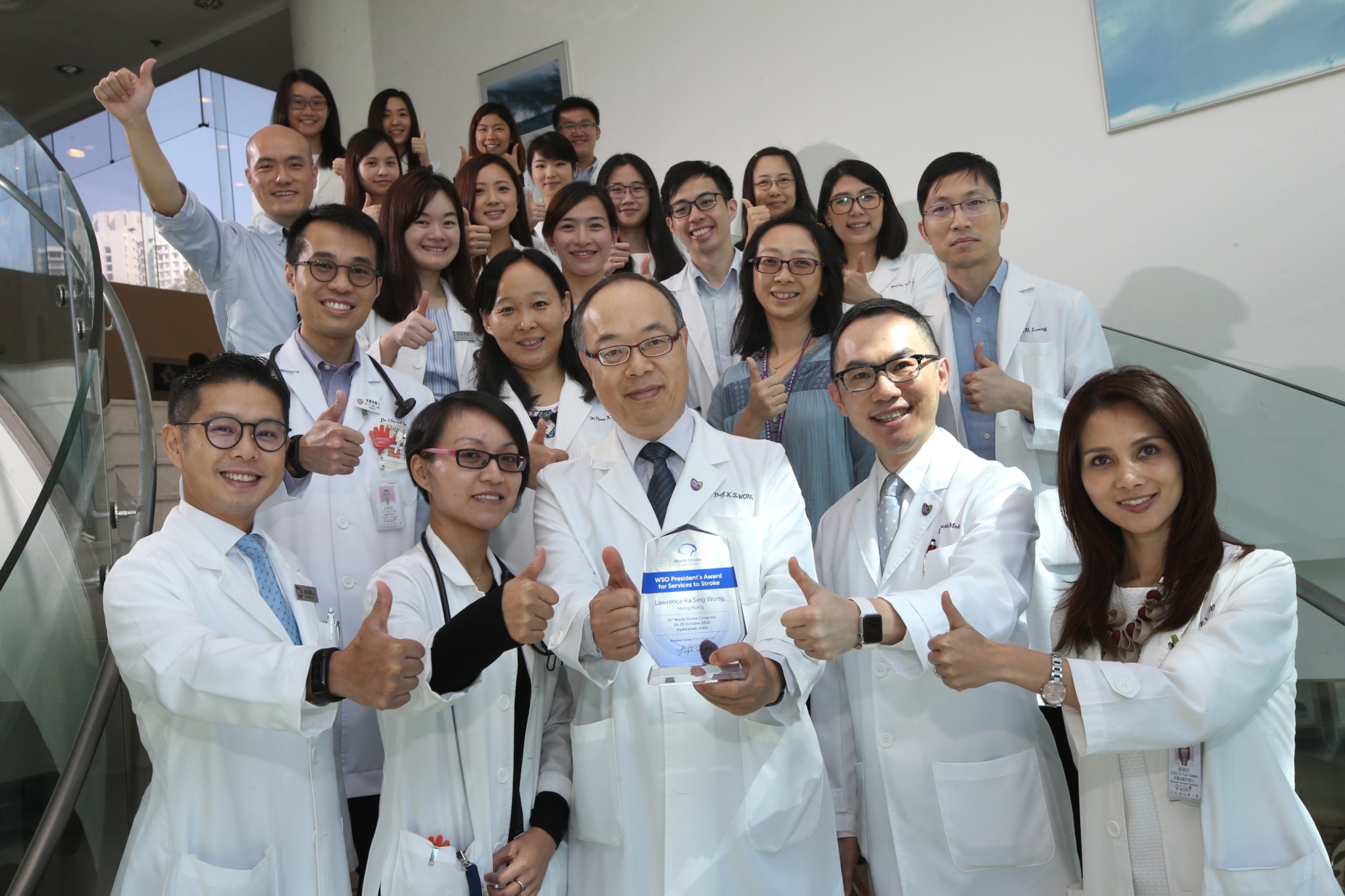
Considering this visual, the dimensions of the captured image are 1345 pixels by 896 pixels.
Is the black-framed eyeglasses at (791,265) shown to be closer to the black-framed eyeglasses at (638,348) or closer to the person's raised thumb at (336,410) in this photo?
the black-framed eyeglasses at (638,348)

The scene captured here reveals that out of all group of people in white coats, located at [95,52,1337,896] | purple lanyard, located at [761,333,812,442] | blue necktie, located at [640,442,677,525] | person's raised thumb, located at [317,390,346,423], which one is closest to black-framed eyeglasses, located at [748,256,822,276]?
purple lanyard, located at [761,333,812,442]

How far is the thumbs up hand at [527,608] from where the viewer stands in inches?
69.7

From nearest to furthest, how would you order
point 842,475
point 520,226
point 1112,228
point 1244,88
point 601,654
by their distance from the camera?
point 601,654, point 842,475, point 520,226, point 1244,88, point 1112,228

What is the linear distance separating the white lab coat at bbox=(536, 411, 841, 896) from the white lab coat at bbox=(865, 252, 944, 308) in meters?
1.80

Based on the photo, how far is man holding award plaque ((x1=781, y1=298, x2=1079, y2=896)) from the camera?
198cm

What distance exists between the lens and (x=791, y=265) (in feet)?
9.70

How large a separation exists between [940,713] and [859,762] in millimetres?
229

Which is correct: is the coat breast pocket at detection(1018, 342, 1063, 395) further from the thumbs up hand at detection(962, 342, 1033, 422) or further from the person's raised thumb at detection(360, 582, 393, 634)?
the person's raised thumb at detection(360, 582, 393, 634)

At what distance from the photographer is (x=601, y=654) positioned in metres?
1.90

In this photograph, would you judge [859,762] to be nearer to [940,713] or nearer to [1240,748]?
[940,713]

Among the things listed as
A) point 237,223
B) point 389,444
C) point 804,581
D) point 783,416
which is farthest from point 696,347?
point 804,581

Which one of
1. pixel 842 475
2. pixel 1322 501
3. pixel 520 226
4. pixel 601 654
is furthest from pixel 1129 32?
pixel 601 654

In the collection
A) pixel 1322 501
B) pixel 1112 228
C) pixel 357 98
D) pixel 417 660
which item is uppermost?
pixel 357 98

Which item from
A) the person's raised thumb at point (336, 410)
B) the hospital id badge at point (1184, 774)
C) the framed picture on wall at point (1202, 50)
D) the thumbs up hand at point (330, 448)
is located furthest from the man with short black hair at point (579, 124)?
the hospital id badge at point (1184, 774)
